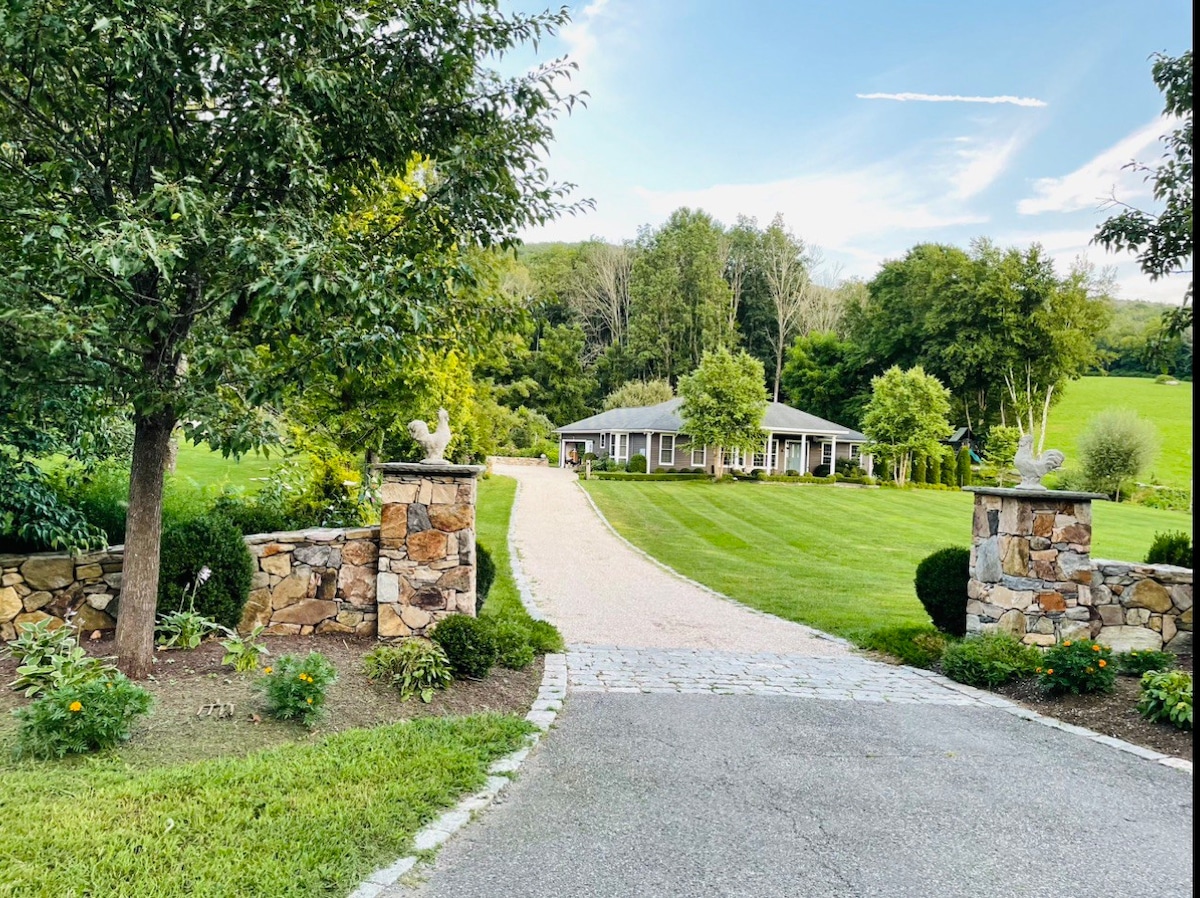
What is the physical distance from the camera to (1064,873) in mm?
2900

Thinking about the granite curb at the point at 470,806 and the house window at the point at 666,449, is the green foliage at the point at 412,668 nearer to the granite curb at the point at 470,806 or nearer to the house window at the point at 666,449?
the granite curb at the point at 470,806

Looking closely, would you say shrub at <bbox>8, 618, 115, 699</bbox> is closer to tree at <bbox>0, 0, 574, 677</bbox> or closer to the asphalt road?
tree at <bbox>0, 0, 574, 677</bbox>

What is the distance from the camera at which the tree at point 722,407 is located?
29.0m

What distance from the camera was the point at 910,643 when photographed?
22.3 ft

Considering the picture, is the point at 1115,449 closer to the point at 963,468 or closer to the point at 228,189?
the point at 963,468

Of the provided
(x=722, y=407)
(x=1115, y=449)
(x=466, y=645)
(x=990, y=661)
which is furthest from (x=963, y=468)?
(x=466, y=645)

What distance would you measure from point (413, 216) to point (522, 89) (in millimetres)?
→ 1180

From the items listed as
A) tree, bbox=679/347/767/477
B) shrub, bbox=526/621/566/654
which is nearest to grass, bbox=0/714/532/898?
shrub, bbox=526/621/566/654

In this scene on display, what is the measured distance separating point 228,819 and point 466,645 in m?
2.35

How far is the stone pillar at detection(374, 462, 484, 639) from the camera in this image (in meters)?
5.79

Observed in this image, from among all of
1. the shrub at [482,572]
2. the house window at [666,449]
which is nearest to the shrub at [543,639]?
the shrub at [482,572]

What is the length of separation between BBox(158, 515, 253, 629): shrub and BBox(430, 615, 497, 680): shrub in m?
1.55

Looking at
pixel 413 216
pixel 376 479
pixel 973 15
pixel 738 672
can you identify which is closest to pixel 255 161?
pixel 413 216

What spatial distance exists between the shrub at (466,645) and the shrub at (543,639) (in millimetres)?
927
